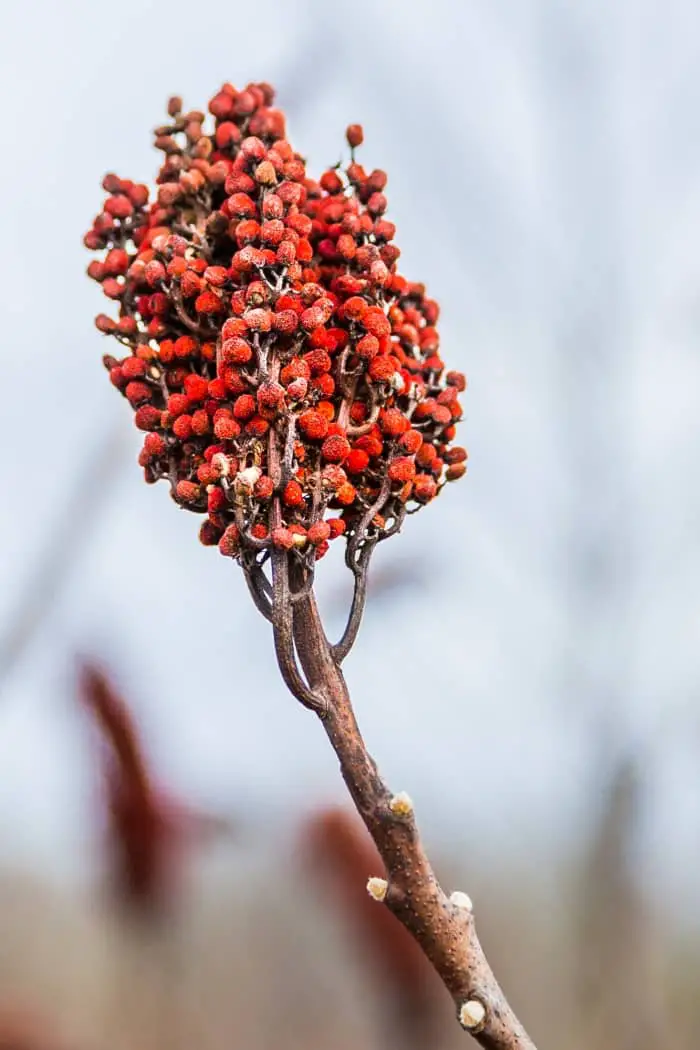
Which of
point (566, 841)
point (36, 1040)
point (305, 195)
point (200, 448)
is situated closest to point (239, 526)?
point (200, 448)

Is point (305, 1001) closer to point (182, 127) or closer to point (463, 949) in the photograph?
point (463, 949)

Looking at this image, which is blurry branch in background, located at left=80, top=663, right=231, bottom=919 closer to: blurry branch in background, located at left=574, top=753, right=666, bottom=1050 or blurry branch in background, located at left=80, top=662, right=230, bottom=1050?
blurry branch in background, located at left=80, top=662, right=230, bottom=1050

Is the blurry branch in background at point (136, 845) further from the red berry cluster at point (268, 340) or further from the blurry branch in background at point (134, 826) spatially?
the red berry cluster at point (268, 340)

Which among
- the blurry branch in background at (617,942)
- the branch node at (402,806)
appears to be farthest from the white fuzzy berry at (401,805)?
the blurry branch in background at (617,942)

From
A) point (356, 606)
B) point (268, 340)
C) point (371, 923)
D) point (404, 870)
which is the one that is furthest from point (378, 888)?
point (371, 923)

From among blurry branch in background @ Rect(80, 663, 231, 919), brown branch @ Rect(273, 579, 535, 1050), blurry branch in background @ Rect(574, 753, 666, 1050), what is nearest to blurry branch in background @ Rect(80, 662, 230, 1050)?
blurry branch in background @ Rect(80, 663, 231, 919)

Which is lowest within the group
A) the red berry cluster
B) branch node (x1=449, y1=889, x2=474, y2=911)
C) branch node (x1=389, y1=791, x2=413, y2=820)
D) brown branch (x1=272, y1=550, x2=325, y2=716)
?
branch node (x1=449, y1=889, x2=474, y2=911)

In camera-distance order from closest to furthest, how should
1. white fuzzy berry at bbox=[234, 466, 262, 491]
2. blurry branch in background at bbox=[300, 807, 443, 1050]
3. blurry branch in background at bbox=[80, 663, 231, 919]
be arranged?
white fuzzy berry at bbox=[234, 466, 262, 491], blurry branch in background at bbox=[80, 663, 231, 919], blurry branch in background at bbox=[300, 807, 443, 1050]

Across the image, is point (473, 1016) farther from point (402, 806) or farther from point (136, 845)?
point (136, 845)
